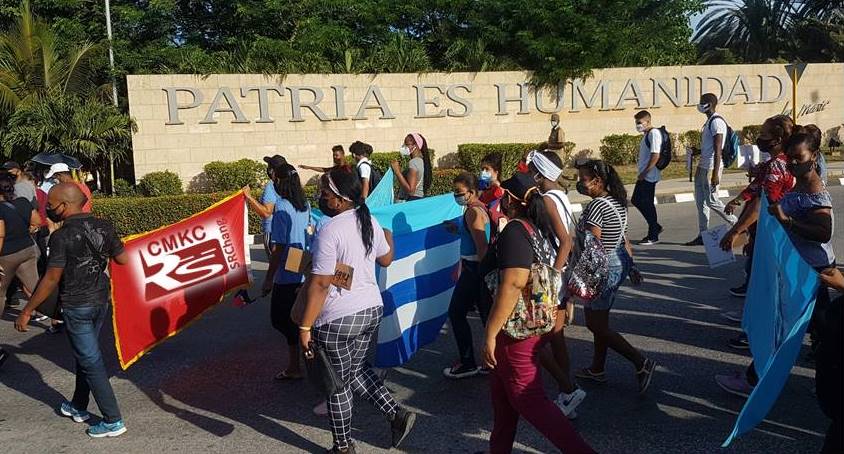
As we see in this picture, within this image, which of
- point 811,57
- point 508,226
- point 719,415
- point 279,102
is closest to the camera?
point 508,226

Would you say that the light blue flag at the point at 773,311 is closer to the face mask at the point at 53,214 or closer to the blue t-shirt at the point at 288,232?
the blue t-shirt at the point at 288,232

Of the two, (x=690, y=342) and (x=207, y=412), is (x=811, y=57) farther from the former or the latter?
(x=207, y=412)

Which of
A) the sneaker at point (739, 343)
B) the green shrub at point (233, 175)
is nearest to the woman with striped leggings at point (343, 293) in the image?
the sneaker at point (739, 343)

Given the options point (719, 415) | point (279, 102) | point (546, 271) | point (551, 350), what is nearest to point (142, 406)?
point (551, 350)

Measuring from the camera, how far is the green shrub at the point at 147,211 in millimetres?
13141

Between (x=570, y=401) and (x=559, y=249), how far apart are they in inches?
36.9

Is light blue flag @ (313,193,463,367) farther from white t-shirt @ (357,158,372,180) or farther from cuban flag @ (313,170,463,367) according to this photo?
white t-shirt @ (357,158,372,180)

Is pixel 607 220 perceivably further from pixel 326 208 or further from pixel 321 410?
pixel 321 410

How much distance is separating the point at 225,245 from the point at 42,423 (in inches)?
77.3

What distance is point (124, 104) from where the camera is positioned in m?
17.2

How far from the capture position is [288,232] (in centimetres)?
543

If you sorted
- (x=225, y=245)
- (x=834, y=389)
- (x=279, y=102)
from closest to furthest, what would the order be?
(x=834, y=389) → (x=225, y=245) → (x=279, y=102)

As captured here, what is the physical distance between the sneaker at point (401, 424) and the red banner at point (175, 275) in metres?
2.23

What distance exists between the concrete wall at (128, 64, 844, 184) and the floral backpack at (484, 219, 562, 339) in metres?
13.5
